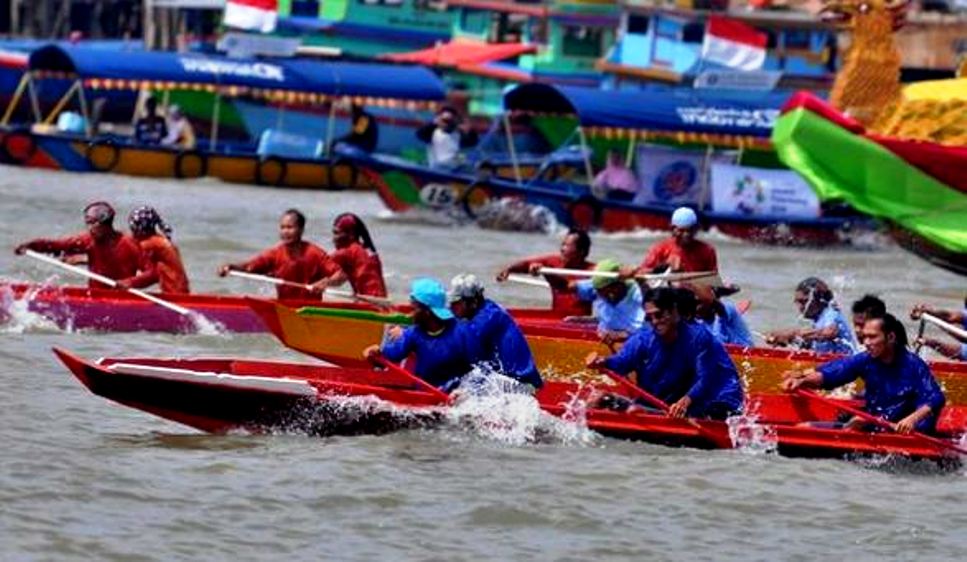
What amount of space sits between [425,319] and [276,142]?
2460 centimetres

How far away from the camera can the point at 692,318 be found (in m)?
16.9

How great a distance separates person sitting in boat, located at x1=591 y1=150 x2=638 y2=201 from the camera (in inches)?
1395

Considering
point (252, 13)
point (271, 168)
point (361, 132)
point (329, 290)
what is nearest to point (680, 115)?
point (271, 168)

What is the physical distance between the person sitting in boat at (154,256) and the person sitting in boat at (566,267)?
8.98 feet

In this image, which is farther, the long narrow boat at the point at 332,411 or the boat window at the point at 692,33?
the boat window at the point at 692,33

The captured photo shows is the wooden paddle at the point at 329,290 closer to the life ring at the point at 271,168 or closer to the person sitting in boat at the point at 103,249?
the person sitting in boat at the point at 103,249

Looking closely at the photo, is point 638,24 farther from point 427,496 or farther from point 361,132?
point 427,496

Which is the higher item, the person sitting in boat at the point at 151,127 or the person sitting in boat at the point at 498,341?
the person sitting in boat at the point at 498,341

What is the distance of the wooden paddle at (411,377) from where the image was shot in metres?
16.5

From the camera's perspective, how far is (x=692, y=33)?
4694 centimetres

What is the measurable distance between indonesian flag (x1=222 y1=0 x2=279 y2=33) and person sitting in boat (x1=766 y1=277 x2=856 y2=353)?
26.5 meters

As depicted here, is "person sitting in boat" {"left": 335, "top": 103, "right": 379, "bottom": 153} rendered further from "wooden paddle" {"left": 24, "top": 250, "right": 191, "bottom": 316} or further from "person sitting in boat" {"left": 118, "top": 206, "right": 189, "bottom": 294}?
"wooden paddle" {"left": 24, "top": 250, "right": 191, "bottom": 316}

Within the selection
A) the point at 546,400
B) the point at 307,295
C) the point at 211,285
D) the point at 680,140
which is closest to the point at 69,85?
the point at 680,140

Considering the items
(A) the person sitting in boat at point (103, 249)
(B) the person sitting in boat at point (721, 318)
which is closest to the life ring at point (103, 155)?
(A) the person sitting in boat at point (103, 249)
